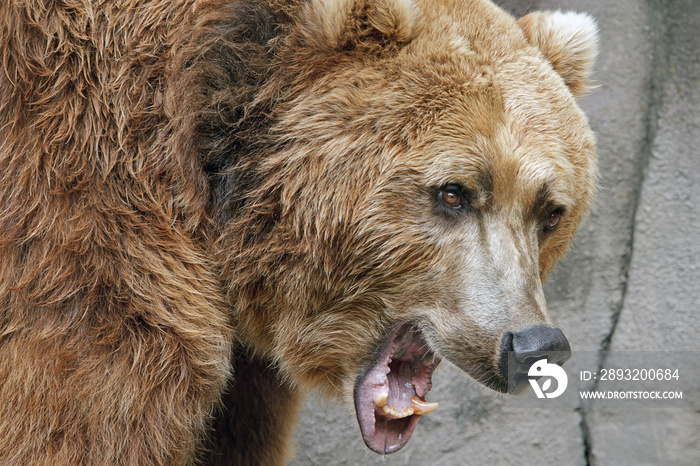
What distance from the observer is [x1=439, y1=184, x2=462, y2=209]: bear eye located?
122 inches

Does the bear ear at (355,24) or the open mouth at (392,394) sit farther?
the open mouth at (392,394)

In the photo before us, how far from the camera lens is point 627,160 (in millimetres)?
5320

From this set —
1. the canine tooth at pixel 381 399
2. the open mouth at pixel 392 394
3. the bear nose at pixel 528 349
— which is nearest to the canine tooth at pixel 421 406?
the open mouth at pixel 392 394

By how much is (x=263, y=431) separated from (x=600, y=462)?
2.72 meters

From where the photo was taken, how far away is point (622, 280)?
5398 mm

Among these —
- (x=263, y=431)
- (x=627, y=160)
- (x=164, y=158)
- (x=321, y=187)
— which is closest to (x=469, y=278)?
(x=321, y=187)

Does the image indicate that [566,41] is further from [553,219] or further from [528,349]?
[528,349]

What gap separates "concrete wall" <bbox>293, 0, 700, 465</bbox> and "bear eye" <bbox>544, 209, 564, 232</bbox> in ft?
6.29

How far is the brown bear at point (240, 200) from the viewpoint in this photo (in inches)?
113

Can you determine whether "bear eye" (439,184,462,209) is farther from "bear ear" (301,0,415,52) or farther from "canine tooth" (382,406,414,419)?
"canine tooth" (382,406,414,419)

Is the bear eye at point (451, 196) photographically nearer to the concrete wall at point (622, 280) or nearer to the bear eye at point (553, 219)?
the bear eye at point (553, 219)

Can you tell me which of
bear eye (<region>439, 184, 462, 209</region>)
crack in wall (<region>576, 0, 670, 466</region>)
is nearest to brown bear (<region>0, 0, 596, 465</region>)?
bear eye (<region>439, 184, 462, 209</region>)

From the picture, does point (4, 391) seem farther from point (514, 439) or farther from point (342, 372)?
point (514, 439)

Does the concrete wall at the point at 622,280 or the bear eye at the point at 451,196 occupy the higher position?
the bear eye at the point at 451,196
